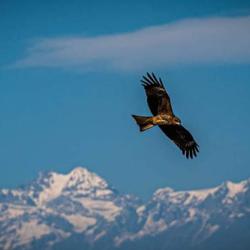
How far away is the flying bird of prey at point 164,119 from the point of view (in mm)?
38281

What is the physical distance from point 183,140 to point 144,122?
355 centimetres

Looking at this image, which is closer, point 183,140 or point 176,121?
point 176,121

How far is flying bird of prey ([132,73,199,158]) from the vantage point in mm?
38281

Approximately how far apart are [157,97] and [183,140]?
100 inches

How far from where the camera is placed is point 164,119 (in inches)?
1501

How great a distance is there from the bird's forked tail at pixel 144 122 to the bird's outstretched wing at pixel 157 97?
0.48 metres

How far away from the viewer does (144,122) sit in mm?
38656

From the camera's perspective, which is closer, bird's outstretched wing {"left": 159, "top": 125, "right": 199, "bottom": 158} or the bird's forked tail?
the bird's forked tail

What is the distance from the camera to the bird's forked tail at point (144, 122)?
3812 cm

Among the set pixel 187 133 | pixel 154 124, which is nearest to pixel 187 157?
pixel 187 133

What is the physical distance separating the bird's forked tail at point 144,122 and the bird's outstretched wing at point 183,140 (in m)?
1.65

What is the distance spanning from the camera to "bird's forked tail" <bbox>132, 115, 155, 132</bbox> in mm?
38125

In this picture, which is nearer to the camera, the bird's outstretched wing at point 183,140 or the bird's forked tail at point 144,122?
the bird's forked tail at point 144,122

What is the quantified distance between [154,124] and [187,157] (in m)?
3.64
